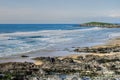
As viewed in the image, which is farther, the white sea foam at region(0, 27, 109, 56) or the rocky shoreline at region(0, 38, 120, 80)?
the white sea foam at region(0, 27, 109, 56)

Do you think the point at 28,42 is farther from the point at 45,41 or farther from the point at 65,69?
the point at 65,69

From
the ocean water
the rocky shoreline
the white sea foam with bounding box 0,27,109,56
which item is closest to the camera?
the rocky shoreline

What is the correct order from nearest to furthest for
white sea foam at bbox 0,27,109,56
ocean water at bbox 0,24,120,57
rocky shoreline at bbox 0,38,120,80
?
rocky shoreline at bbox 0,38,120,80 → white sea foam at bbox 0,27,109,56 → ocean water at bbox 0,24,120,57

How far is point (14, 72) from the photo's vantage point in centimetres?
2298

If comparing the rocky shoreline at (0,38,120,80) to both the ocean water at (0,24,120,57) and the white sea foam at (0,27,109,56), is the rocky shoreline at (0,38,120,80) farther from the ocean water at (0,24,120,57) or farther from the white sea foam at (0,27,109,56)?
the white sea foam at (0,27,109,56)

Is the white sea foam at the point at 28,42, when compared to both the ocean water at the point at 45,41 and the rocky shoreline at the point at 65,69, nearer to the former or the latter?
the ocean water at the point at 45,41

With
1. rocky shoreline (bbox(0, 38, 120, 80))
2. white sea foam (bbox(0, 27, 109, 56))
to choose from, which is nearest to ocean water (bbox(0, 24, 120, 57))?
white sea foam (bbox(0, 27, 109, 56))

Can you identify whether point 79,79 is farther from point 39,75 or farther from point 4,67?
point 4,67

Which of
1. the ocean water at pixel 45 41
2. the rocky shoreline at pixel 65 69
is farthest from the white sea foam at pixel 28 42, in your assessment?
the rocky shoreline at pixel 65 69

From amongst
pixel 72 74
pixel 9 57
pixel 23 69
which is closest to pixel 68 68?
pixel 72 74

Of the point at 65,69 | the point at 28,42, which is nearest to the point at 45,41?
the point at 28,42

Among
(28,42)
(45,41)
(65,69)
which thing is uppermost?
(65,69)

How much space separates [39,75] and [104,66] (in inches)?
221

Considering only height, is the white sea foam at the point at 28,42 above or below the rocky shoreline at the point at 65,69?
below
